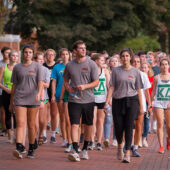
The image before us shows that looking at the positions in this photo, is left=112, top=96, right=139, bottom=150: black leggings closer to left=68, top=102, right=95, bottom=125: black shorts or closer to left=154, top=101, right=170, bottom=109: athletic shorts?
left=68, top=102, right=95, bottom=125: black shorts

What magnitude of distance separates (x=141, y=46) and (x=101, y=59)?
123 ft

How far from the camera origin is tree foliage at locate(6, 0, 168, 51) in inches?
1471

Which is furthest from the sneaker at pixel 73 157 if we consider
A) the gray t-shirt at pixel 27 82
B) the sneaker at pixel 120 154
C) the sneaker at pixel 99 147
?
the sneaker at pixel 99 147

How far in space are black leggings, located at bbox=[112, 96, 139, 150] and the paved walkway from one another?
1.56 ft

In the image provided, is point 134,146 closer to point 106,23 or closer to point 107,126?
point 107,126

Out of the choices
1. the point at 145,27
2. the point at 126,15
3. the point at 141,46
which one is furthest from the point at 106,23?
the point at 141,46

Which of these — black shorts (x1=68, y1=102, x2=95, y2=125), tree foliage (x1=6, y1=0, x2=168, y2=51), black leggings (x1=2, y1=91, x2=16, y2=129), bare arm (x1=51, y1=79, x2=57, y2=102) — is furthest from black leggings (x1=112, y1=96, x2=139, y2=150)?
tree foliage (x1=6, y1=0, x2=168, y2=51)

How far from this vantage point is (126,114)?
9.81 metres

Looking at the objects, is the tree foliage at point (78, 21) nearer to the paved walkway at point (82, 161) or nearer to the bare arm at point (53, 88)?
the bare arm at point (53, 88)

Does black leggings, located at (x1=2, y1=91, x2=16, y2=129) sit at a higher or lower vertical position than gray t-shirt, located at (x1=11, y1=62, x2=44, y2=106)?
lower

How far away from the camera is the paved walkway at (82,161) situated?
9133 millimetres

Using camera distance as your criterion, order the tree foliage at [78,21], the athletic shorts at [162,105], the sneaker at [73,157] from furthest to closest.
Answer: the tree foliage at [78,21], the athletic shorts at [162,105], the sneaker at [73,157]

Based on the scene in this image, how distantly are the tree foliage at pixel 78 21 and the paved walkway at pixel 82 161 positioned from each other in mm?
26203

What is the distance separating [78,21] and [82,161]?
2936 cm
